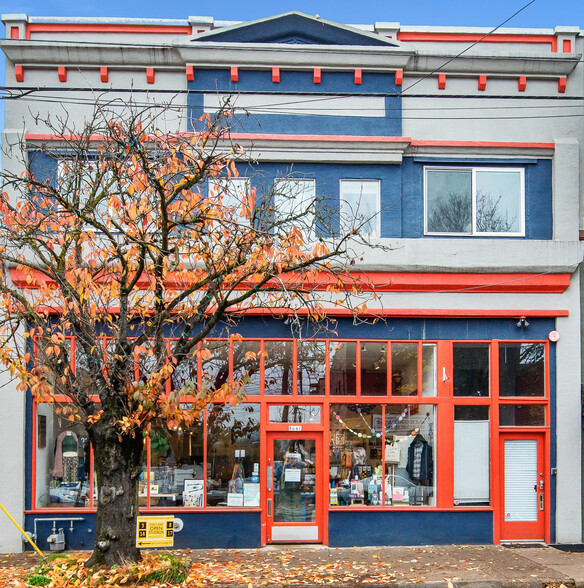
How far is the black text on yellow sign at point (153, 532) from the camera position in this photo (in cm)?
1077

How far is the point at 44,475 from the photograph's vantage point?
44.1 ft

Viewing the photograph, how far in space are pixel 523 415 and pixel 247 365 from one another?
5.58 meters

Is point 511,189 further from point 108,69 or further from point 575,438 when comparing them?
point 108,69

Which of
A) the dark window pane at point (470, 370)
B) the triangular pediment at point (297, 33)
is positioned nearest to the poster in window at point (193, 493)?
the dark window pane at point (470, 370)

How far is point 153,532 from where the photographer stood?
10812 mm

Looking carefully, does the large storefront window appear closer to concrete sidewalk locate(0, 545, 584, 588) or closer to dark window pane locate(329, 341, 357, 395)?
dark window pane locate(329, 341, 357, 395)

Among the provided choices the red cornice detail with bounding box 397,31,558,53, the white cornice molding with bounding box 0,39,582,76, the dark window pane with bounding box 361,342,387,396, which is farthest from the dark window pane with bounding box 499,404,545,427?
the red cornice detail with bounding box 397,31,558,53

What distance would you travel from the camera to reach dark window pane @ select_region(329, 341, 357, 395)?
13.9 m

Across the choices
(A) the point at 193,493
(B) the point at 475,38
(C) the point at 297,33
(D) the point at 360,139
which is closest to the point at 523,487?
(A) the point at 193,493

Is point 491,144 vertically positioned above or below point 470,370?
above

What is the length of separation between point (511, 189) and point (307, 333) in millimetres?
5254

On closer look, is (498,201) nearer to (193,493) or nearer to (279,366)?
(279,366)

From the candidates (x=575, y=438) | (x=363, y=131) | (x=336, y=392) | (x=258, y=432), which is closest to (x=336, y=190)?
(x=363, y=131)

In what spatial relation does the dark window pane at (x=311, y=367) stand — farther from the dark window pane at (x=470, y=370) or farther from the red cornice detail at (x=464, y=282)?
the dark window pane at (x=470, y=370)
